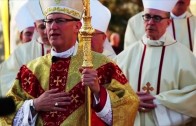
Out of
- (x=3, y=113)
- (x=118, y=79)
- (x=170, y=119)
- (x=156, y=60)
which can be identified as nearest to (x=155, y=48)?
(x=156, y=60)

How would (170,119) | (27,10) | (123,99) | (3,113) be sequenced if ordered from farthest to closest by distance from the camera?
(27,10) → (170,119) → (123,99) → (3,113)

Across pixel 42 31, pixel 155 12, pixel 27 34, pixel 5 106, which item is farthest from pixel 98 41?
pixel 5 106

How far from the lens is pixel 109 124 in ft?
21.9

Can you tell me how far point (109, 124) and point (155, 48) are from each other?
1.90 meters

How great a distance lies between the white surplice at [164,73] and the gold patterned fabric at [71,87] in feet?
4.19

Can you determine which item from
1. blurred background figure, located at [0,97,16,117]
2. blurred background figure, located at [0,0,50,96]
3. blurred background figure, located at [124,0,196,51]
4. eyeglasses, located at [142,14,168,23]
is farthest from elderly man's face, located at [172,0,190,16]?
blurred background figure, located at [0,97,16,117]

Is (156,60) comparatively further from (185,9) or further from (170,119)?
(185,9)

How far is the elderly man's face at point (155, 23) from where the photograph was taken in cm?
817

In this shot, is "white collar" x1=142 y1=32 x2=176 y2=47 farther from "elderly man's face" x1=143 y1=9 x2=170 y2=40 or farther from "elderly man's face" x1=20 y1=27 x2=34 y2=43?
"elderly man's face" x1=20 y1=27 x2=34 y2=43

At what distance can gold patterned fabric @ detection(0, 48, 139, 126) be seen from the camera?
6656 millimetres

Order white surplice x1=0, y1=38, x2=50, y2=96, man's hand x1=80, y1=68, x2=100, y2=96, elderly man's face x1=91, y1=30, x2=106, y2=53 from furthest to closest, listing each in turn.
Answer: white surplice x1=0, y1=38, x2=50, y2=96 → elderly man's face x1=91, y1=30, x2=106, y2=53 → man's hand x1=80, y1=68, x2=100, y2=96

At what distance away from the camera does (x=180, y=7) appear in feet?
32.9

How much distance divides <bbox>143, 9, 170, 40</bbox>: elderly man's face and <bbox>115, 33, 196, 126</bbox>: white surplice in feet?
0.34

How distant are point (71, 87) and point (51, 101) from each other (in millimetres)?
258
